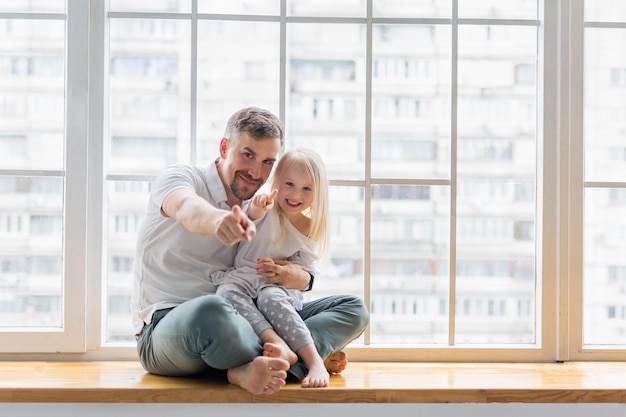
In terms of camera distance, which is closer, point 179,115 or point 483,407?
point 483,407

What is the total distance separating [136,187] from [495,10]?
3.98 ft

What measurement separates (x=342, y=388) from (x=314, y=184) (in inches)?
20.9

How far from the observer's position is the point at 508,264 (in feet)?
7.30

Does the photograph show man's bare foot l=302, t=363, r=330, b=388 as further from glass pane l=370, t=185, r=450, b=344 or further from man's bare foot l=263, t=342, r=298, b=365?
glass pane l=370, t=185, r=450, b=344

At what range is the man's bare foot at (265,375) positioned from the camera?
170 cm

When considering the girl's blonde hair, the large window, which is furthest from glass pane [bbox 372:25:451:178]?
the girl's blonde hair

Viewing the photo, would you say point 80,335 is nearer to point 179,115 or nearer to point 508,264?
point 179,115

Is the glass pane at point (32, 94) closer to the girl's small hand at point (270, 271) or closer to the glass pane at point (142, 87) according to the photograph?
the glass pane at point (142, 87)

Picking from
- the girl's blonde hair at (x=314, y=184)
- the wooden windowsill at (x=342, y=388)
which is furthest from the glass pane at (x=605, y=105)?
the girl's blonde hair at (x=314, y=184)

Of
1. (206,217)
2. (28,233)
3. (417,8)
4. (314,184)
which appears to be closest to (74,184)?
(28,233)

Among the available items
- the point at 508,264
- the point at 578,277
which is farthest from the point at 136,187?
the point at 578,277

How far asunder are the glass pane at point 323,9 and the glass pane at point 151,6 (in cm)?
28

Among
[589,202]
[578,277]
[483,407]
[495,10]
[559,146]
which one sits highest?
[495,10]

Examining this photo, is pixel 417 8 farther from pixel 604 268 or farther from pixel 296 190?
pixel 604 268
